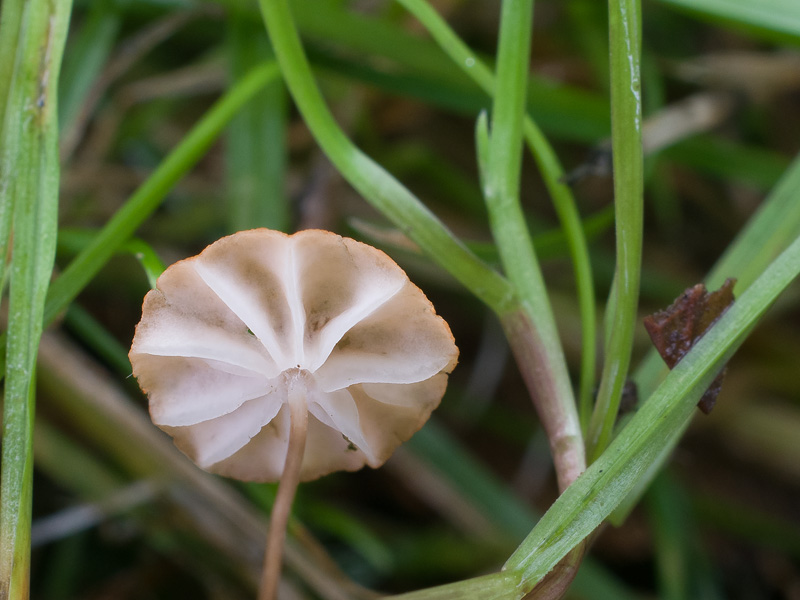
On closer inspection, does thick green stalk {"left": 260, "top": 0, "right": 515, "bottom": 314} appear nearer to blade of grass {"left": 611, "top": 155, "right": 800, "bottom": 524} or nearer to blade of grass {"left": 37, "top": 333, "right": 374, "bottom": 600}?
blade of grass {"left": 611, "top": 155, "right": 800, "bottom": 524}

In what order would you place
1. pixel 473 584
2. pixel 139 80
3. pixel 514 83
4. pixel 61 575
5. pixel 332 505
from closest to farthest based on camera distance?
pixel 473 584
pixel 514 83
pixel 61 575
pixel 332 505
pixel 139 80

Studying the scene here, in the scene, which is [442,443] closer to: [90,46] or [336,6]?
[336,6]

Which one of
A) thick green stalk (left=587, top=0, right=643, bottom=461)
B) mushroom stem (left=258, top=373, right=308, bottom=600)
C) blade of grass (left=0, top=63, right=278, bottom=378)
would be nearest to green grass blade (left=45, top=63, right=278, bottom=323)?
blade of grass (left=0, top=63, right=278, bottom=378)

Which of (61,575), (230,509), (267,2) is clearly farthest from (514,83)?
(61,575)

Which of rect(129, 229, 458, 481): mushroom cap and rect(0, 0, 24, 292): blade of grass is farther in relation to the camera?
rect(0, 0, 24, 292): blade of grass

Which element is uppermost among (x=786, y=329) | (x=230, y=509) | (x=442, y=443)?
(x=230, y=509)

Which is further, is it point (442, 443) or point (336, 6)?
point (442, 443)

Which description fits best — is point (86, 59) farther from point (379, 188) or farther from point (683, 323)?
point (683, 323)

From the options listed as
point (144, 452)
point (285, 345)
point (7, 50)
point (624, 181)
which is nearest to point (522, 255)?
point (624, 181)
